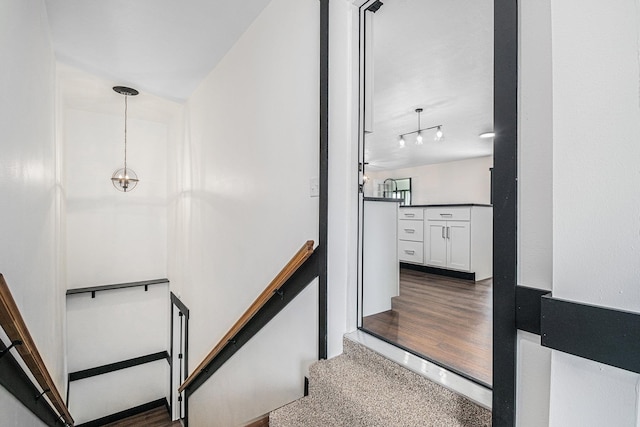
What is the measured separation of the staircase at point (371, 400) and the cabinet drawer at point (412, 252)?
12.9 ft

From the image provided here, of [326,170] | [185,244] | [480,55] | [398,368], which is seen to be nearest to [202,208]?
[185,244]

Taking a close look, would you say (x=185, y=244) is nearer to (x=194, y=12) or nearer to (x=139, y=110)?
(x=139, y=110)

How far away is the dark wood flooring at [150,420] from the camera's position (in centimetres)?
479

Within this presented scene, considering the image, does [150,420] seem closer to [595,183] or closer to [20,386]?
[20,386]

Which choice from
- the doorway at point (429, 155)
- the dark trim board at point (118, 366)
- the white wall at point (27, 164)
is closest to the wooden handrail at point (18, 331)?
the white wall at point (27, 164)

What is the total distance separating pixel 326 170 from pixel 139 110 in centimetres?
419

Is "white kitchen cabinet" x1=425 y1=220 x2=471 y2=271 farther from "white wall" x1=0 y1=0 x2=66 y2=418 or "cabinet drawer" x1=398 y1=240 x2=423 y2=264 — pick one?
"white wall" x1=0 y1=0 x2=66 y2=418

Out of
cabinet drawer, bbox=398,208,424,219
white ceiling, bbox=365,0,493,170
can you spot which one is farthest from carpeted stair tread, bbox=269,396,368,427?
cabinet drawer, bbox=398,208,424,219

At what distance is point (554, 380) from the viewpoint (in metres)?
0.78

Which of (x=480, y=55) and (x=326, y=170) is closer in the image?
(x=326, y=170)

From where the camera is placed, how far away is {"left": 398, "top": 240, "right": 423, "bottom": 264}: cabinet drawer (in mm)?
5227

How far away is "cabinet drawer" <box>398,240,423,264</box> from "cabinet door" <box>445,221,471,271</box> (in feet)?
1.94

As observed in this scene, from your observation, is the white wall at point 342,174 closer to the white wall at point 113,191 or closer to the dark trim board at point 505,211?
the dark trim board at point 505,211

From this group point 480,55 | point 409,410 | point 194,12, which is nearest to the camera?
point 409,410
